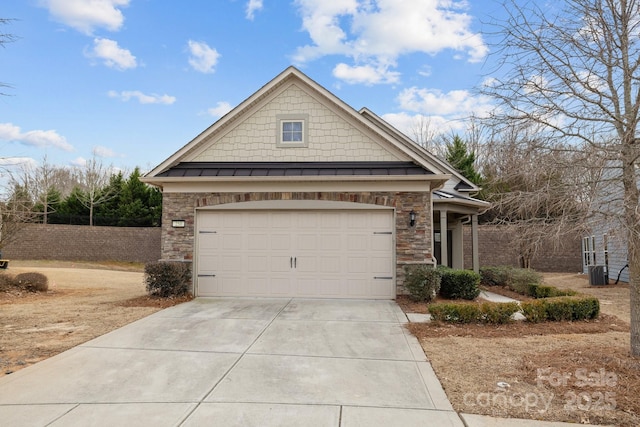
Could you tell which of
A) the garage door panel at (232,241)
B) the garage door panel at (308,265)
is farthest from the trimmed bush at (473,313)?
the garage door panel at (232,241)

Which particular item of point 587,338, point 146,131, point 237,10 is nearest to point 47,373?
point 587,338

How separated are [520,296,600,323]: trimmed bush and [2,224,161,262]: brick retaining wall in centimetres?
2437

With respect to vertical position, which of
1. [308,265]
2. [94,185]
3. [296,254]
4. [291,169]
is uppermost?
[94,185]

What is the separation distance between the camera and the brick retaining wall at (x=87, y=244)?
25.7 metres

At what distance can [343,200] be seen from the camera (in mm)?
10562

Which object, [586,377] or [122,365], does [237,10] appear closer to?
[122,365]

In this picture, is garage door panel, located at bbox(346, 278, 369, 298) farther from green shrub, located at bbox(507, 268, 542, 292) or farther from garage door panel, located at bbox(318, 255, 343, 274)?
green shrub, located at bbox(507, 268, 542, 292)

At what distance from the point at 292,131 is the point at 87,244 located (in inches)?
855

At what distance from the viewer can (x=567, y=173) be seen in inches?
195

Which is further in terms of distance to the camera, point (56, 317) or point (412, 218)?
point (412, 218)

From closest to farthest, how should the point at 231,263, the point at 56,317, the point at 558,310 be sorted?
the point at 558,310 → the point at 56,317 → the point at 231,263

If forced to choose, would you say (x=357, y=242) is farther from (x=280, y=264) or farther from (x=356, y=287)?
(x=280, y=264)

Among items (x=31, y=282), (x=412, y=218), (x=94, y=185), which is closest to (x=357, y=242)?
(x=412, y=218)

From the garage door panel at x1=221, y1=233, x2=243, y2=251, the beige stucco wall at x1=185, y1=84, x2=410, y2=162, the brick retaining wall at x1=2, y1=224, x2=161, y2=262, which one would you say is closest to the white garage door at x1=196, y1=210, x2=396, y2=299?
the garage door panel at x1=221, y1=233, x2=243, y2=251
